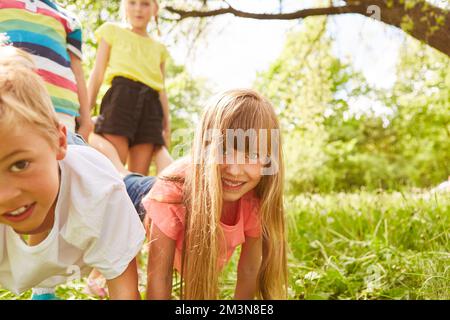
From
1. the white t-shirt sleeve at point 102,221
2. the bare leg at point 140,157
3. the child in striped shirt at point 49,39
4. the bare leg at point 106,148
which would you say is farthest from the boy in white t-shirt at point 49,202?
the bare leg at point 140,157

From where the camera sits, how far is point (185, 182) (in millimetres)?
1387

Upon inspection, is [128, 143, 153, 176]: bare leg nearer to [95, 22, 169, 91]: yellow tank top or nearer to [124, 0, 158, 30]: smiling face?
[95, 22, 169, 91]: yellow tank top

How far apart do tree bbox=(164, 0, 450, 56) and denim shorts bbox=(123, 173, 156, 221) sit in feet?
3.49

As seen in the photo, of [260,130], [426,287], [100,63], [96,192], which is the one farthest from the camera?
[100,63]

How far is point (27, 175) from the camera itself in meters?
0.95

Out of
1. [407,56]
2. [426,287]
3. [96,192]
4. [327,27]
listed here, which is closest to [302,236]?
[426,287]

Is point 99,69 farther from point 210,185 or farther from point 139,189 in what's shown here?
point 210,185

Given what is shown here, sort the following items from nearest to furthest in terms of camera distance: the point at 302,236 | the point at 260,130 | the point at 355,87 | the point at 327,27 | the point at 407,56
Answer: the point at 260,130
the point at 302,236
the point at 407,56
the point at 327,27
the point at 355,87

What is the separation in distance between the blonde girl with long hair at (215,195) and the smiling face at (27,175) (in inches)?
15.1

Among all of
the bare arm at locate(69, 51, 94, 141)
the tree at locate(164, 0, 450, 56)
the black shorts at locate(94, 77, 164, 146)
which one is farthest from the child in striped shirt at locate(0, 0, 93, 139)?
the tree at locate(164, 0, 450, 56)

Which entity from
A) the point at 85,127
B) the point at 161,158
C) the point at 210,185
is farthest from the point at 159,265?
the point at 161,158

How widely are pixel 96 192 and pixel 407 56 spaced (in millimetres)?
2128

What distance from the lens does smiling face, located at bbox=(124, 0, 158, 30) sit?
2.18 m
